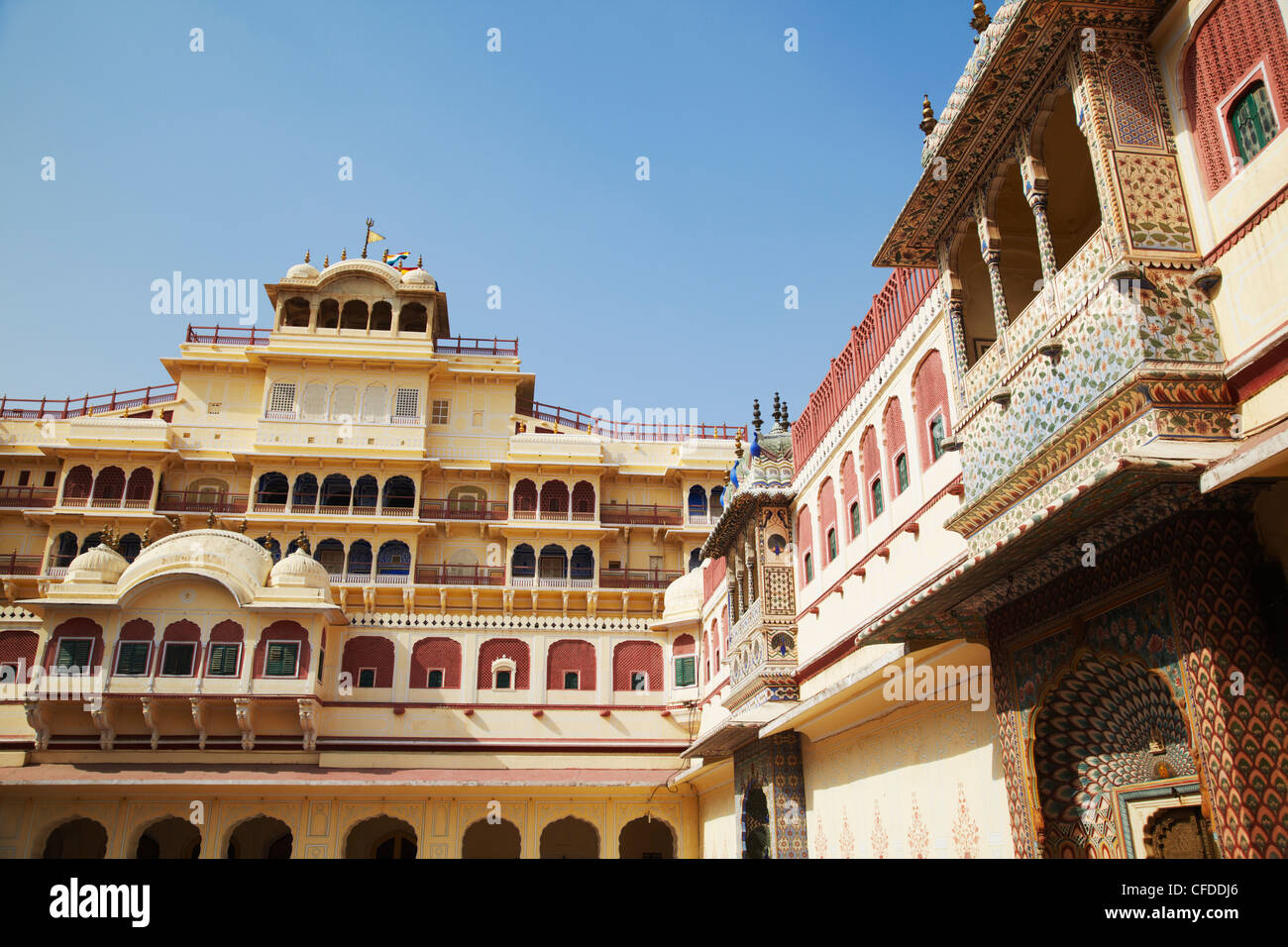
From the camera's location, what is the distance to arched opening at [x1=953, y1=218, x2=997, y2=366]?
31.9 ft

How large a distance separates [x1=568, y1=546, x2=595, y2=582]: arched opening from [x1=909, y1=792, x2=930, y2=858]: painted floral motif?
957 inches

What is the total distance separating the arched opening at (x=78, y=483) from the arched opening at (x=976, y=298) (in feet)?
110

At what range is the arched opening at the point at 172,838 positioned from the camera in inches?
1076

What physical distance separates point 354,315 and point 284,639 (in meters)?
16.4

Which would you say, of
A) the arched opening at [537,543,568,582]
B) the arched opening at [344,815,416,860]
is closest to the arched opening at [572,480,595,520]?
the arched opening at [537,543,568,582]

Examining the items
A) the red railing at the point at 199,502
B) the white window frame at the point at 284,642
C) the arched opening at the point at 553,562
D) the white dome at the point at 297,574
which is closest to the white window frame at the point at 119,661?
the white window frame at the point at 284,642

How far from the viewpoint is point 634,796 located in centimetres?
2498

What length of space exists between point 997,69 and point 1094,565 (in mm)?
3695

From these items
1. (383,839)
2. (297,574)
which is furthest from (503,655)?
(383,839)

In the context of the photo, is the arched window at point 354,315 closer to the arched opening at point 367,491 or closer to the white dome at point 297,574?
the arched opening at point 367,491

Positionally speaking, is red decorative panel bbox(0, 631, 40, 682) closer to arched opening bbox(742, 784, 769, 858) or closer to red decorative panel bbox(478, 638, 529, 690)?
red decorative panel bbox(478, 638, 529, 690)

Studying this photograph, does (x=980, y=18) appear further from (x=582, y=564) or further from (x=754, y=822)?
(x=582, y=564)

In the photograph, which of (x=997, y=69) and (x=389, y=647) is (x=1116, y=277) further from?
(x=389, y=647)
